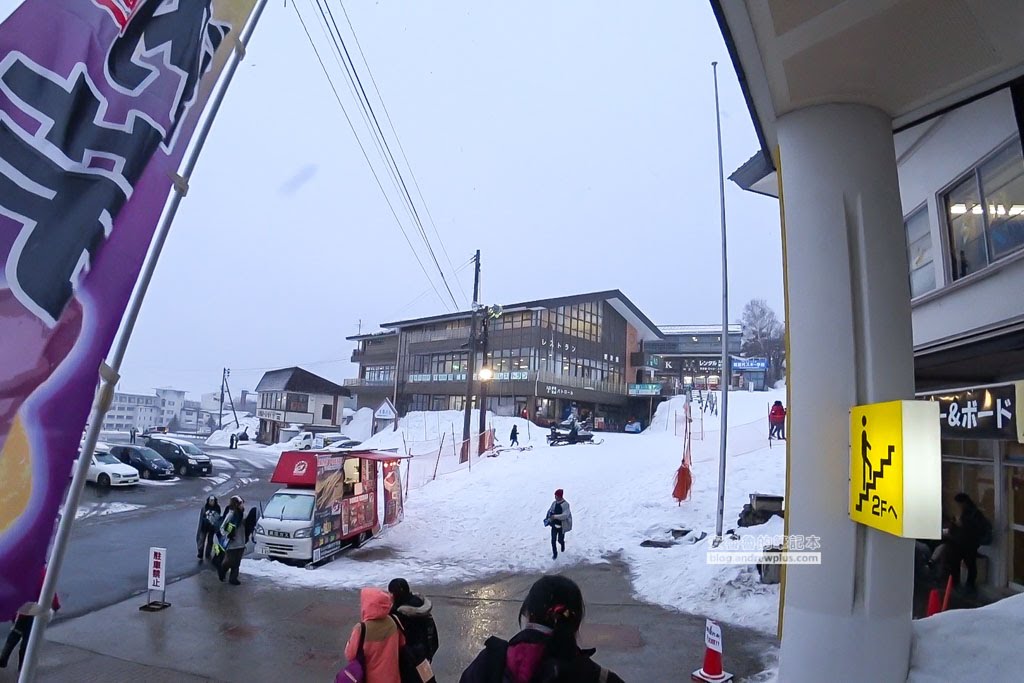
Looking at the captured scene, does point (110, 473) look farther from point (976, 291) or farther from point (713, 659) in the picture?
point (976, 291)

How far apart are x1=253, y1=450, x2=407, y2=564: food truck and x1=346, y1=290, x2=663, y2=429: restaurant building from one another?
26.6 m

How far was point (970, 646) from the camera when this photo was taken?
15.5 ft

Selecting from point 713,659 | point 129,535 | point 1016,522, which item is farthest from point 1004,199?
point 129,535

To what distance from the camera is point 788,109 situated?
597 centimetres

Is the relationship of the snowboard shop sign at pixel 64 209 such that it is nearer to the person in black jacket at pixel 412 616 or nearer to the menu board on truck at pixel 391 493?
the person in black jacket at pixel 412 616

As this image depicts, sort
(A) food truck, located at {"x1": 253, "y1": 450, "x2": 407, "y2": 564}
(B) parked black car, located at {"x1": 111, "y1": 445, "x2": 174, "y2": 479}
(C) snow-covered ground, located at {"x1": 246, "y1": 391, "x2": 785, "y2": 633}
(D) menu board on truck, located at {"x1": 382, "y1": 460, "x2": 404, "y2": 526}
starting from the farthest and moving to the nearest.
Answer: (B) parked black car, located at {"x1": 111, "y1": 445, "x2": 174, "y2": 479}, (D) menu board on truck, located at {"x1": 382, "y1": 460, "x2": 404, "y2": 526}, (A) food truck, located at {"x1": 253, "y1": 450, "x2": 407, "y2": 564}, (C) snow-covered ground, located at {"x1": 246, "y1": 391, "x2": 785, "y2": 633}

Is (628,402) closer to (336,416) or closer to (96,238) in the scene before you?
(336,416)

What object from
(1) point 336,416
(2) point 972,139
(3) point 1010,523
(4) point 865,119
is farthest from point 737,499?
(1) point 336,416

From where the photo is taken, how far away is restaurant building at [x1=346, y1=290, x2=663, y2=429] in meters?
45.6

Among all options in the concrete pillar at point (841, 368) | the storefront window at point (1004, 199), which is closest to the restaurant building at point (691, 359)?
the storefront window at point (1004, 199)

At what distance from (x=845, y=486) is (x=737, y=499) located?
38.6ft

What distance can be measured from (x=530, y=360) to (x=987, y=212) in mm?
37193

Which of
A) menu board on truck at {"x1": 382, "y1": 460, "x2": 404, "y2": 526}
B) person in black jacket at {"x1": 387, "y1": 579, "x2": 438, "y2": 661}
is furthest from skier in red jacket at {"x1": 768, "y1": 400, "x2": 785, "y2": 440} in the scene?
person in black jacket at {"x1": 387, "y1": 579, "x2": 438, "y2": 661}

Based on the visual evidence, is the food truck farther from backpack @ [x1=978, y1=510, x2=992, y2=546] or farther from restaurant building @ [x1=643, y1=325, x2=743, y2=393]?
restaurant building @ [x1=643, y1=325, x2=743, y2=393]
